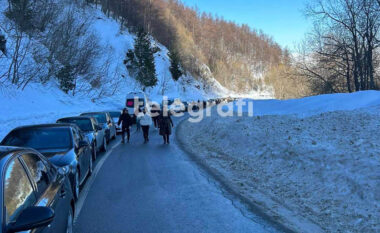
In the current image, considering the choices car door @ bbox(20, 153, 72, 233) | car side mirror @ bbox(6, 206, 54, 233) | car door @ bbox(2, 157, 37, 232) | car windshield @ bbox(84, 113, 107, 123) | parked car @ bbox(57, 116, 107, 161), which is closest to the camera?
car side mirror @ bbox(6, 206, 54, 233)

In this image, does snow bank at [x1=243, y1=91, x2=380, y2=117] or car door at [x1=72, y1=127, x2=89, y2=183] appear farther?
snow bank at [x1=243, y1=91, x2=380, y2=117]

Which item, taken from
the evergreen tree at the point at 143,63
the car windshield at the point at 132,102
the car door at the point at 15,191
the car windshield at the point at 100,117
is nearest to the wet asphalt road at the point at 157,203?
the car door at the point at 15,191

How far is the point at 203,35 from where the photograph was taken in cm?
12650

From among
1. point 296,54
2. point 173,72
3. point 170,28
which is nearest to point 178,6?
point 170,28

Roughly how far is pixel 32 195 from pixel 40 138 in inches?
171

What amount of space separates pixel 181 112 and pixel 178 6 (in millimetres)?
90494

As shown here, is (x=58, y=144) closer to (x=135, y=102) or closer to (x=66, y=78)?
(x=135, y=102)

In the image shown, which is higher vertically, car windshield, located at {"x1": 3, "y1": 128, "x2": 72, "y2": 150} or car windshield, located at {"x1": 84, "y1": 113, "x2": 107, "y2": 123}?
car windshield, located at {"x1": 84, "y1": 113, "x2": 107, "y2": 123}

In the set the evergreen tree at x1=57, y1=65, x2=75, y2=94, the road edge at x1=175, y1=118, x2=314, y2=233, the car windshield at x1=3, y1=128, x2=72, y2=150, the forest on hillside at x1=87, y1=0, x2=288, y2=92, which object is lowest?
the road edge at x1=175, y1=118, x2=314, y2=233

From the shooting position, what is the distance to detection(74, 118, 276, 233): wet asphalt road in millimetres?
4785

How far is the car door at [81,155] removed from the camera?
22.2 ft

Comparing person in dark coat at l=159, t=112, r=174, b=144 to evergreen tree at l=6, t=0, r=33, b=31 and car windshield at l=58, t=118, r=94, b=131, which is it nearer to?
car windshield at l=58, t=118, r=94, b=131

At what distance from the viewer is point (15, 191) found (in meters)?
2.69

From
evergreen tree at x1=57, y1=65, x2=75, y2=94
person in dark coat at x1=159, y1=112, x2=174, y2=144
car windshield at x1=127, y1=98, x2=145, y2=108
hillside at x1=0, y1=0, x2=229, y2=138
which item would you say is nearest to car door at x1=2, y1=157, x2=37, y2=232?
person in dark coat at x1=159, y1=112, x2=174, y2=144
